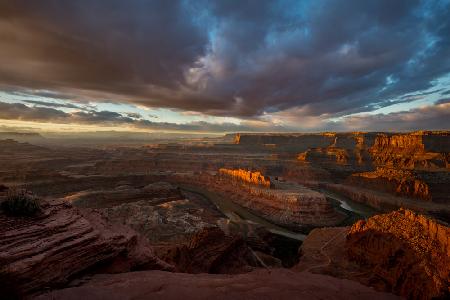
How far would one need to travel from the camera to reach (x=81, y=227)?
1395cm

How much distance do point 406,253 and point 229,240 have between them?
16420 mm

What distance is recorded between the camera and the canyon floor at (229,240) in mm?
11562

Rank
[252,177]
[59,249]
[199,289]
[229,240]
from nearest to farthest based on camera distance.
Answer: [59,249], [199,289], [229,240], [252,177]

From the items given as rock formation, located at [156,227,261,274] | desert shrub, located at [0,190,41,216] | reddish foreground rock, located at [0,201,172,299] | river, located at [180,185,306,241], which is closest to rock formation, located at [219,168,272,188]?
river, located at [180,185,306,241]

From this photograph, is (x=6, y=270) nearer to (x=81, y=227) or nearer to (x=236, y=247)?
(x=81, y=227)

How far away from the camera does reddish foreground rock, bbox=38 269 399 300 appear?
10641 millimetres

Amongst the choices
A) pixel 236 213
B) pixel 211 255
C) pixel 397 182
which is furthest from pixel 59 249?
pixel 397 182

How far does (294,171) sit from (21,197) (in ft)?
372

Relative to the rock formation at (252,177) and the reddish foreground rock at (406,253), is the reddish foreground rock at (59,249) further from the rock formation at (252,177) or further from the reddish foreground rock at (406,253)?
the rock formation at (252,177)

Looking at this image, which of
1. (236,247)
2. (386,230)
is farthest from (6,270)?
(386,230)

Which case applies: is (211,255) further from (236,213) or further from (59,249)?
(236,213)

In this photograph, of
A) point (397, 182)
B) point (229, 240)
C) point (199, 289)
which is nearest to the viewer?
point (199, 289)

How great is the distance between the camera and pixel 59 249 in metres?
11.8

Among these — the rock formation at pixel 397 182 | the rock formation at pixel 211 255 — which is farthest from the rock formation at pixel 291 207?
the rock formation at pixel 211 255
